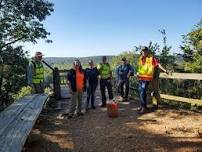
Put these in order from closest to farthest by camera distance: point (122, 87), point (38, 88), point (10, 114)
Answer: point (10, 114), point (38, 88), point (122, 87)

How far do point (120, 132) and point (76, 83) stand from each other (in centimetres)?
321

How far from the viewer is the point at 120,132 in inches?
380

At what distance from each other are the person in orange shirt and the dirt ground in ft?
1.56

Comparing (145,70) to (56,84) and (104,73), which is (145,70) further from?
(56,84)

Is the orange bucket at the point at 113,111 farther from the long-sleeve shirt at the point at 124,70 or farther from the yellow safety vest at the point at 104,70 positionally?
the long-sleeve shirt at the point at 124,70

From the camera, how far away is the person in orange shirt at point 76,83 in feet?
40.4

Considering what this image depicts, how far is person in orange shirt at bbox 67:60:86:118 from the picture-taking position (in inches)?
485

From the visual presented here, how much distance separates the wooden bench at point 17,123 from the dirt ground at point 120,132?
556mm

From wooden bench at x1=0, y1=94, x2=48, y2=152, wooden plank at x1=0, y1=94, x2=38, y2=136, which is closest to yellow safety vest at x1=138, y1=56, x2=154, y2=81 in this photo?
wooden bench at x1=0, y1=94, x2=48, y2=152

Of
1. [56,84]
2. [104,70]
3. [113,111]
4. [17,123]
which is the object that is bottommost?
[113,111]

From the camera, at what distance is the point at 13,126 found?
7258 mm

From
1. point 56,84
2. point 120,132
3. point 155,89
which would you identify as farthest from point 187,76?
point 56,84

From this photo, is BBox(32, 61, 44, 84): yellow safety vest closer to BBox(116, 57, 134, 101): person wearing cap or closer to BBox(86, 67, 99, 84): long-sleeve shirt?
BBox(86, 67, 99, 84): long-sleeve shirt

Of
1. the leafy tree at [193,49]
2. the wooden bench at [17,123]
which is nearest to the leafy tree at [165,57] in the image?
the leafy tree at [193,49]
